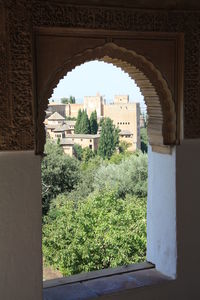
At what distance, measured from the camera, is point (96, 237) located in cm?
1280

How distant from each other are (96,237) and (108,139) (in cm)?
1491

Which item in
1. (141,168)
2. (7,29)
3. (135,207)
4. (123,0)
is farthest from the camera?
(141,168)

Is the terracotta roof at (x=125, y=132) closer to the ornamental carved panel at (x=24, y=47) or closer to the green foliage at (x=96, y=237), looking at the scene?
the green foliage at (x=96, y=237)

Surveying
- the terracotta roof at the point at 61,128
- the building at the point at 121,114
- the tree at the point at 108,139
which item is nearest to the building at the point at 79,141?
the tree at the point at 108,139

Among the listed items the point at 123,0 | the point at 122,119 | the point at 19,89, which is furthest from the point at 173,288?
the point at 122,119

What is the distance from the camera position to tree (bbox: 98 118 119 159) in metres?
26.0

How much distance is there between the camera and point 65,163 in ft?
67.5

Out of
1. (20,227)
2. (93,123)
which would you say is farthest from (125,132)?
(20,227)

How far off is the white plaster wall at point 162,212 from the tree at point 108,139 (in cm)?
2216

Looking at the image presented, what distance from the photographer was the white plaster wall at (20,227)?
2.69m

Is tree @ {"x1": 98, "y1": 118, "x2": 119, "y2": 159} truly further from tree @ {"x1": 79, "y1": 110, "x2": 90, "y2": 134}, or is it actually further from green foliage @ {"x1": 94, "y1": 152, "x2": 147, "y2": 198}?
green foliage @ {"x1": 94, "y1": 152, "x2": 147, "y2": 198}

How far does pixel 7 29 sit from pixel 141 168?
701 inches

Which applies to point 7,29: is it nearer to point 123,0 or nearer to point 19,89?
point 19,89

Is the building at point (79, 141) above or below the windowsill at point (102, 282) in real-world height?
below
